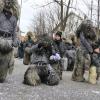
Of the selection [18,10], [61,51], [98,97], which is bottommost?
[98,97]

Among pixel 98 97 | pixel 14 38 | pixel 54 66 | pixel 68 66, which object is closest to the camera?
pixel 98 97

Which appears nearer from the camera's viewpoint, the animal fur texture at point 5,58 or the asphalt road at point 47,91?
the asphalt road at point 47,91

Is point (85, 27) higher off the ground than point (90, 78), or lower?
higher

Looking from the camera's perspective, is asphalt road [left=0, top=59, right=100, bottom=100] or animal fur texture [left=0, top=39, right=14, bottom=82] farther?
animal fur texture [left=0, top=39, right=14, bottom=82]

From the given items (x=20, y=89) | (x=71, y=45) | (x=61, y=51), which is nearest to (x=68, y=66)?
(x=71, y=45)

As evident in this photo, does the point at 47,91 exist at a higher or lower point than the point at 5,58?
lower

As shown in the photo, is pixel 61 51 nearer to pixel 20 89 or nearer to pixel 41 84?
pixel 41 84

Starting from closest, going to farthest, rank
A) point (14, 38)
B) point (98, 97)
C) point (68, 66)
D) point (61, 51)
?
point (98, 97)
point (14, 38)
point (61, 51)
point (68, 66)

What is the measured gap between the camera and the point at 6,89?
9.14 metres

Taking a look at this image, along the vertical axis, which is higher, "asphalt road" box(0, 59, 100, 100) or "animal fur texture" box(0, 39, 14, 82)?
"animal fur texture" box(0, 39, 14, 82)

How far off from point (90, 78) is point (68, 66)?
4.64 m

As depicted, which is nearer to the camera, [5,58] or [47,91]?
[47,91]

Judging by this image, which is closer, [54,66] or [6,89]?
[6,89]

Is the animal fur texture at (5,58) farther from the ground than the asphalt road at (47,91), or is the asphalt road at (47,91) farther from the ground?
the animal fur texture at (5,58)
